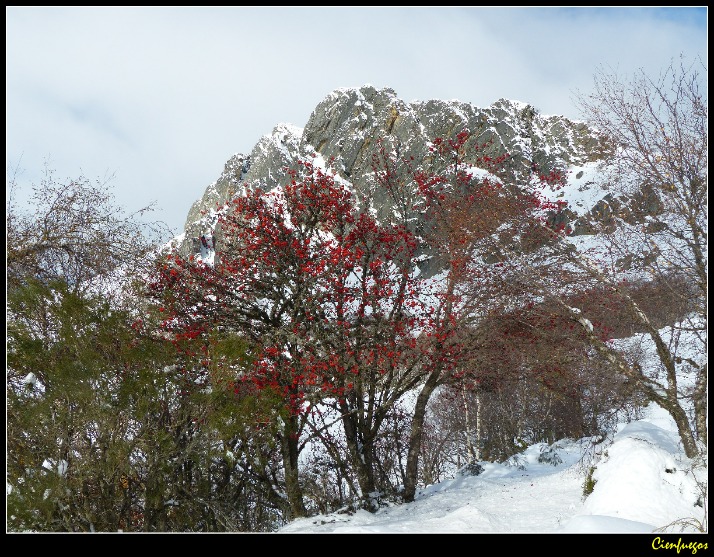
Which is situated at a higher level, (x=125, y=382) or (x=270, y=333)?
(x=270, y=333)

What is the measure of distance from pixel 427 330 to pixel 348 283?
1714 millimetres

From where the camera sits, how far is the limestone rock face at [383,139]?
11.0 meters

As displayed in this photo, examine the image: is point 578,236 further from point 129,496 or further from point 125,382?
point 129,496

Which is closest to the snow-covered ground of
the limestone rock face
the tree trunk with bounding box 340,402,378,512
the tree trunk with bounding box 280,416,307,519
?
the tree trunk with bounding box 340,402,378,512

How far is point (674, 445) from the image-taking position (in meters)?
7.93

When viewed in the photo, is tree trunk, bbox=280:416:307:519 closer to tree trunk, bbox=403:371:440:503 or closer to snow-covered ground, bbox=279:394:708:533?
snow-covered ground, bbox=279:394:708:533

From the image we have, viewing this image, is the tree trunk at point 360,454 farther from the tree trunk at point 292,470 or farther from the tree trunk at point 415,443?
the tree trunk at point 292,470

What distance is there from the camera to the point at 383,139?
1505 cm

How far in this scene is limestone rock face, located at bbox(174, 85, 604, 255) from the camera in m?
11.0

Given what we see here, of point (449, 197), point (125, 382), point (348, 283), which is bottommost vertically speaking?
point (125, 382)

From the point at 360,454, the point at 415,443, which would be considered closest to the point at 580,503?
the point at 415,443
